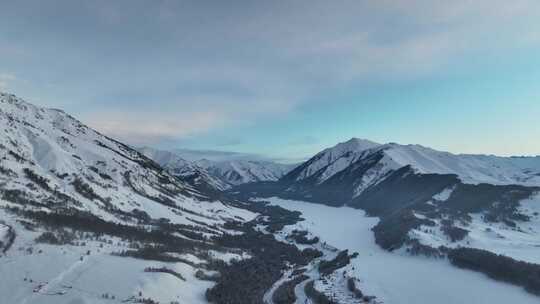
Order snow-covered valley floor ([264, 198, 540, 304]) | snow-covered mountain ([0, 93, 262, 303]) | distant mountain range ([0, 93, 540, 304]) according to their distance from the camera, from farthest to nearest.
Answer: snow-covered valley floor ([264, 198, 540, 304]) < distant mountain range ([0, 93, 540, 304]) < snow-covered mountain ([0, 93, 262, 303])

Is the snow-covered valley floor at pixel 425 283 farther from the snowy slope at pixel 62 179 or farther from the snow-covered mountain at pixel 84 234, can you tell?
the snowy slope at pixel 62 179

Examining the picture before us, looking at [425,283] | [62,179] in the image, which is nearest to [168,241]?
[62,179]

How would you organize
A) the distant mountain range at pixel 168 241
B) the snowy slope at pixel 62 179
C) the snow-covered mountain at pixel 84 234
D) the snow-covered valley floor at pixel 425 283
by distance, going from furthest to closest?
the snowy slope at pixel 62 179 → the snow-covered valley floor at pixel 425 283 → the distant mountain range at pixel 168 241 → the snow-covered mountain at pixel 84 234

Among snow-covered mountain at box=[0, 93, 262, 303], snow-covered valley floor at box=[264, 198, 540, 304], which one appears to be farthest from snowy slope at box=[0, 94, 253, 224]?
snow-covered valley floor at box=[264, 198, 540, 304]

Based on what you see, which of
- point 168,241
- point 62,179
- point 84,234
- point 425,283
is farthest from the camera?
point 62,179

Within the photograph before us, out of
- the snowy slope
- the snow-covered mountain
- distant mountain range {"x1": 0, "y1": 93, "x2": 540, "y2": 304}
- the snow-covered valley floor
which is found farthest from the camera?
the snowy slope

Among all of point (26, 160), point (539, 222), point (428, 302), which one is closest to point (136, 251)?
point (428, 302)

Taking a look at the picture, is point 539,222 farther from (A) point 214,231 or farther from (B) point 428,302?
(A) point 214,231

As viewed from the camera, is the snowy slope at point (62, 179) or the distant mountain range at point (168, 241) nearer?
the distant mountain range at point (168, 241)

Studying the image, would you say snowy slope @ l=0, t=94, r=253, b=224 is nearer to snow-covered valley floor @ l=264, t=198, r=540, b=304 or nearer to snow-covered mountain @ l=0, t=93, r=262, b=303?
snow-covered mountain @ l=0, t=93, r=262, b=303

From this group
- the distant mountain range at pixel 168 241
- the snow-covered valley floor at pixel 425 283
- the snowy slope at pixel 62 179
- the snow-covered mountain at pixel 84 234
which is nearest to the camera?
the snow-covered mountain at pixel 84 234

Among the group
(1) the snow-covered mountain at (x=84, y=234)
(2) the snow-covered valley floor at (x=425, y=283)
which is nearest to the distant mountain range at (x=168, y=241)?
(1) the snow-covered mountain at (x=84, y=234)

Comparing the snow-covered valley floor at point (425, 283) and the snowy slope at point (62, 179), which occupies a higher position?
the snowy slope at point (62, 179)

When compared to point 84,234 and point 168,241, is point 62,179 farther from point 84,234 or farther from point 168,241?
point 84,234
